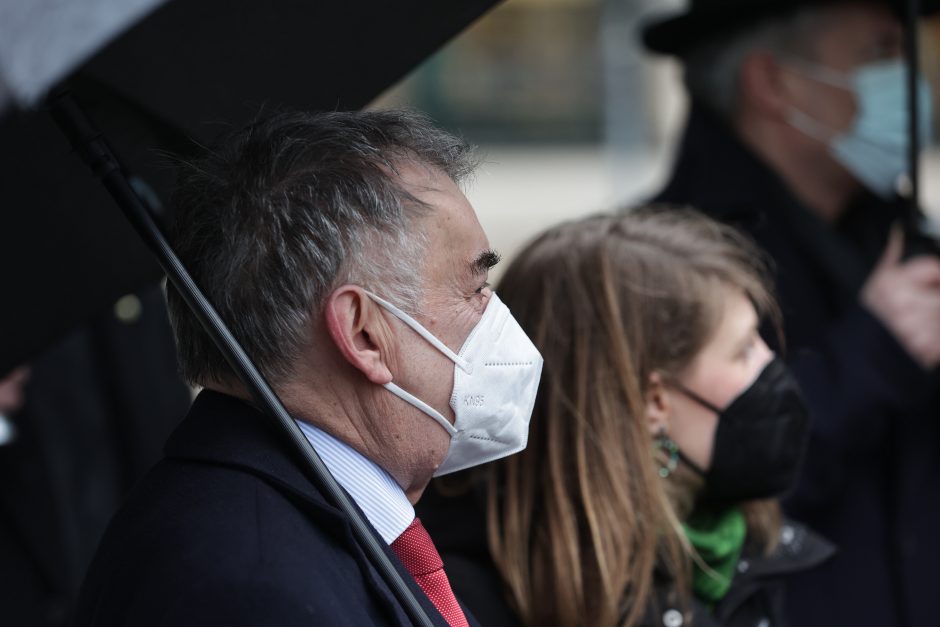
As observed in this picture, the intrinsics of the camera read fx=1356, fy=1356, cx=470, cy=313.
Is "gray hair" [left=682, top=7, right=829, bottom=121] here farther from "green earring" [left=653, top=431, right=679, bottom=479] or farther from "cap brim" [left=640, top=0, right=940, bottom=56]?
"green earring" [left=653, top=431, right=679, bottom=479]

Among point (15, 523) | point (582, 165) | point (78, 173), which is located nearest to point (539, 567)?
point (78, 173)

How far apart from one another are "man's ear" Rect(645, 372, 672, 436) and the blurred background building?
11323 mm

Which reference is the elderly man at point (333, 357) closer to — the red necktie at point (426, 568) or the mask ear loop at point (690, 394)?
the red necktie at point (426, 568)

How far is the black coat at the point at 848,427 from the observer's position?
3.09 m

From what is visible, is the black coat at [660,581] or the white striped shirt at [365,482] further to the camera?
the black coat at [660,581]

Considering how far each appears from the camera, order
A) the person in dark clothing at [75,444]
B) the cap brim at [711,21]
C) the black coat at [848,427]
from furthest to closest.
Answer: the cap brim at [711,21] < the person in dark clothing at [75,444] < the black coat at [848,427]

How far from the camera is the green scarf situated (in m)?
2.43

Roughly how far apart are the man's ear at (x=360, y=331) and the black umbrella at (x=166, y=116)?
12 centimetres

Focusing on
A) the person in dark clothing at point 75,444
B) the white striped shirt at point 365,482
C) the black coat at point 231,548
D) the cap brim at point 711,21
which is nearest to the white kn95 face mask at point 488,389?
the white striped shirt at point 365,482

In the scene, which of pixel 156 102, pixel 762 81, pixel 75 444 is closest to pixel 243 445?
pixel 156 102

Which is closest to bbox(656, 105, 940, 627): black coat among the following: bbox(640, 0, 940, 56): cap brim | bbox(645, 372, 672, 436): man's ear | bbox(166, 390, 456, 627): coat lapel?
bbox(640, 0, 940, 56): cap brim

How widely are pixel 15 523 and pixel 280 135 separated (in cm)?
204

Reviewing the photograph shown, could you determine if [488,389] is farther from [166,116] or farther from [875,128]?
[875,128]

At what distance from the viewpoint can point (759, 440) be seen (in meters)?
2.44
